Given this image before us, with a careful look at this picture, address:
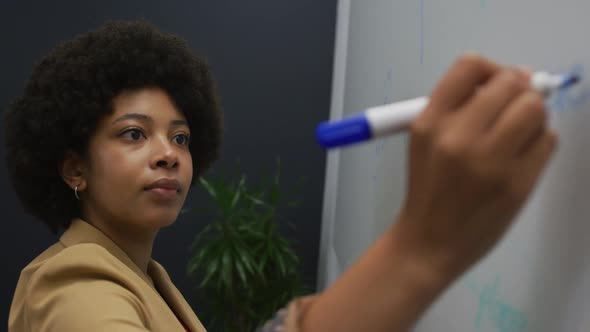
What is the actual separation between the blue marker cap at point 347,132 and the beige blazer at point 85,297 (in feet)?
1.33

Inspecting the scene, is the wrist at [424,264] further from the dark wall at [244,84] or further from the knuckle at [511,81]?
the dark wall at [244,84]

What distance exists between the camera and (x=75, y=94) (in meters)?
1.00

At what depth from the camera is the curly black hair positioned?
994mm

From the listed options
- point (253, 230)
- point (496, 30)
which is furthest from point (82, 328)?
point (253, 230)

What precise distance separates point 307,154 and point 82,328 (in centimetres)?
200

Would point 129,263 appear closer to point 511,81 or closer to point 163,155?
point 163,155

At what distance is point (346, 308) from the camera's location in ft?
1.09

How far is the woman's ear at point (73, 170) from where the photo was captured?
1003 mm

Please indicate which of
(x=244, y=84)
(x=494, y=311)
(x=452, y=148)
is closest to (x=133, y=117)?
(x=494, y=311)

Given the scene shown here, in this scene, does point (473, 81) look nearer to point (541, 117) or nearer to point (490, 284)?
point (541, 117)

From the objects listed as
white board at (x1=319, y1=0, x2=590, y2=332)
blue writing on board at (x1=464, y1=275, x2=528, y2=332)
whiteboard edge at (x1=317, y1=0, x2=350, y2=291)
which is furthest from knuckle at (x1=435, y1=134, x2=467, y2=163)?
whiteboard edge at (x1=317, y1=0, x2=350, y2=291)

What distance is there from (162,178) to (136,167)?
5cm

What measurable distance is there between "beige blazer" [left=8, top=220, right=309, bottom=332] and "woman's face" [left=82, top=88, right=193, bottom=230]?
0.22ft

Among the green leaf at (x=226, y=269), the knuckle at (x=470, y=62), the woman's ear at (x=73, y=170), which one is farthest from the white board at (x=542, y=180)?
the green leaf at (x=226, y=269)
